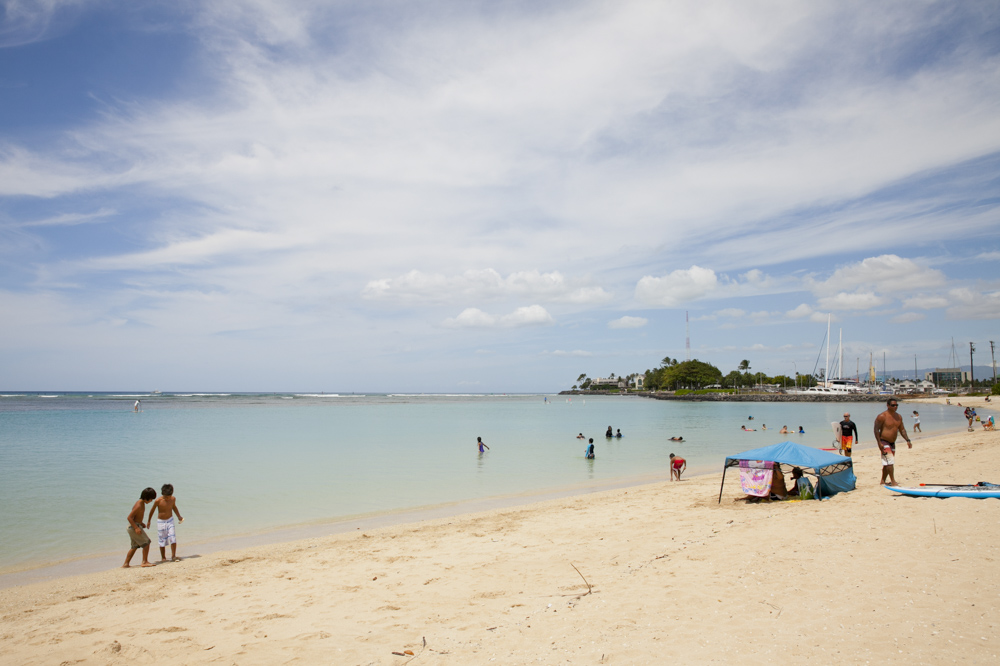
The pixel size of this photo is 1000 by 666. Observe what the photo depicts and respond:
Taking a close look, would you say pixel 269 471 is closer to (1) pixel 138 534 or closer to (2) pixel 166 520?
(2) pixel 166 520

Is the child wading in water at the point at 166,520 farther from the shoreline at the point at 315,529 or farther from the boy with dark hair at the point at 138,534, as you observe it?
the shoreline at the point at 315,529

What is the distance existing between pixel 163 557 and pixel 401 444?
69.0 feet

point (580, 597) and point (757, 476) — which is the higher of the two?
point (757, 476)

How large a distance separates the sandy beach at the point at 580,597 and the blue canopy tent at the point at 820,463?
2.15ft

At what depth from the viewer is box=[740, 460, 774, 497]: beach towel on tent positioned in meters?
12.0

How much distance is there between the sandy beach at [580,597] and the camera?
5.22 m

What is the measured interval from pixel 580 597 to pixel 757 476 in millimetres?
7196

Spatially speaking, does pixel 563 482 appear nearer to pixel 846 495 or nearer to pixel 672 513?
pixel 672 513

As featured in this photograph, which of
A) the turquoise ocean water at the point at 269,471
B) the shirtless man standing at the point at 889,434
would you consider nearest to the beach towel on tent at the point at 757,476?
the shirtless man standing at the point at 889,434

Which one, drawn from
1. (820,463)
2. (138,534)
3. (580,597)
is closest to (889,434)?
(820,463)

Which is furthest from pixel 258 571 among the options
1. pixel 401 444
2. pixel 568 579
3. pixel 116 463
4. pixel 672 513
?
pixel 401 444

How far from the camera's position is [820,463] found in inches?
450

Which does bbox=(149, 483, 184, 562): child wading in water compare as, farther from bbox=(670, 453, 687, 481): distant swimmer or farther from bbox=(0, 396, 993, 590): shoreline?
bbox=(670, 453, 687, 481): distant swimmer

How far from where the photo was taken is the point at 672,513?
39.1ft
